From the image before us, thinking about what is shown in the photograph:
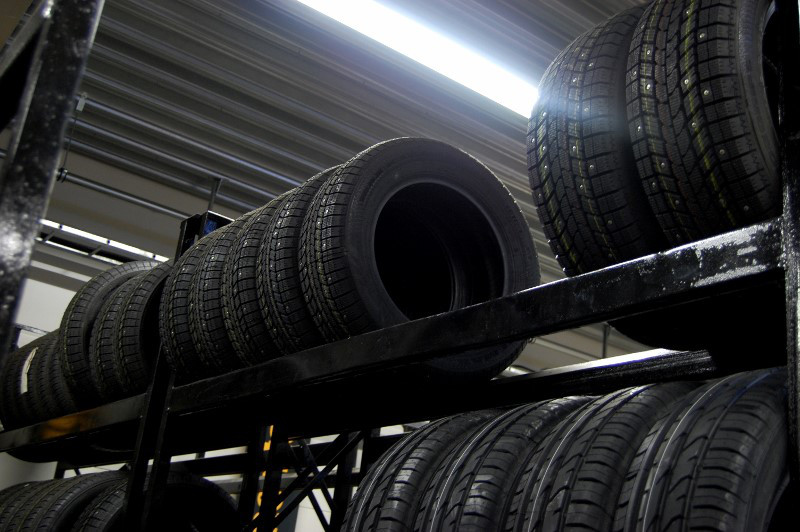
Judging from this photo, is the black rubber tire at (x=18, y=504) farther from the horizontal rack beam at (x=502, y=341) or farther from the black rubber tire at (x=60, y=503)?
the horizontal rack beam at (x=502, y=341)

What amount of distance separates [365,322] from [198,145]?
5397mm

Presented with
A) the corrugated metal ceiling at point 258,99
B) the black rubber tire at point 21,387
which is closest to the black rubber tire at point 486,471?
the corrugated metal ceiling at point 258,99

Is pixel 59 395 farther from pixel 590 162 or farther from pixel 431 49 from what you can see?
pixel 590 162

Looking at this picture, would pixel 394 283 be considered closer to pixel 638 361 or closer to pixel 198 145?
pixel 638 361

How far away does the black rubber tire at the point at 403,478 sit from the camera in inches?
88.9

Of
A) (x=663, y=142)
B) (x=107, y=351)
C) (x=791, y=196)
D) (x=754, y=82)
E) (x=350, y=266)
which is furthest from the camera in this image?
(x=107, y=351)

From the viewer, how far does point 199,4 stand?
6.07 meters

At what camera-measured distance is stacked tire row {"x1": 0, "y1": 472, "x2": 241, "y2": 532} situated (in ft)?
13.9

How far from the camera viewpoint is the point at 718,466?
156 cm

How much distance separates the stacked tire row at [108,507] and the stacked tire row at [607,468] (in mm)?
2098

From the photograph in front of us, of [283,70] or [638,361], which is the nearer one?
[638,361]

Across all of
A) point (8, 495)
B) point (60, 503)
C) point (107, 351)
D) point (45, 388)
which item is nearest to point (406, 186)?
point (107, 351)

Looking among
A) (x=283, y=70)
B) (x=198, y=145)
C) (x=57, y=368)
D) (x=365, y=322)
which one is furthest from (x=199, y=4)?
(x=365, y=322)

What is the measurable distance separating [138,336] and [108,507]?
931 millimetres
